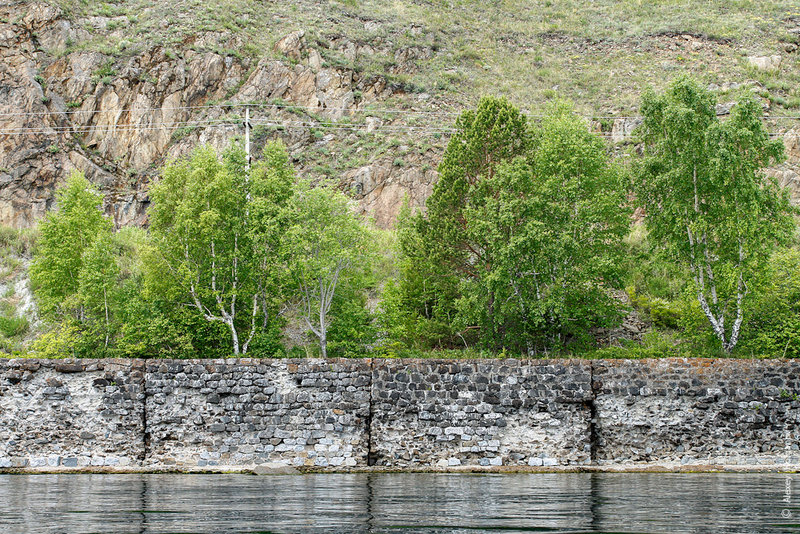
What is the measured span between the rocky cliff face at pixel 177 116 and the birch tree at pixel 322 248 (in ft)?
50.6

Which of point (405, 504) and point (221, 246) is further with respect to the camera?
point (221, 246)

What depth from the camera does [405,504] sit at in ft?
34.2

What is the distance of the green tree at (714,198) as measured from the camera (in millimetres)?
23578

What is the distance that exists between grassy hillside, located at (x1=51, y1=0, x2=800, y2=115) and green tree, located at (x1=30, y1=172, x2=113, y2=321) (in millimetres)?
23526

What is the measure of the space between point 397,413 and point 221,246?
9733 mm

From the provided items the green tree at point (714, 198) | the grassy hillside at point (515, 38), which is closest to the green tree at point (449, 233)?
the green tree at point (714, 198)

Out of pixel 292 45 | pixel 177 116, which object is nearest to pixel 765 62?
pixel 292 45

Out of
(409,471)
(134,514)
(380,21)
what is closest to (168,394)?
(409,471)

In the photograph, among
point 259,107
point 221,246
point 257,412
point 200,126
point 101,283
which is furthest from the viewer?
point 259,107

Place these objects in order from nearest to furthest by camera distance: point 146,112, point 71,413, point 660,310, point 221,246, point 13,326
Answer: point 71,413 → point 221,246 → point 660,310 → point 13,326 → point 146,112

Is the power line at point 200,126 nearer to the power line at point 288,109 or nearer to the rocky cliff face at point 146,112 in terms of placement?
the rocky cliff face at point 146,112

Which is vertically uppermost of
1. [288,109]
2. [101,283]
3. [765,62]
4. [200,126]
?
[765,62]

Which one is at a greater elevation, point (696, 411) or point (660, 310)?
point (660, 310)

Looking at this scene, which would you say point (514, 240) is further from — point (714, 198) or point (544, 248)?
point (714, 198)
